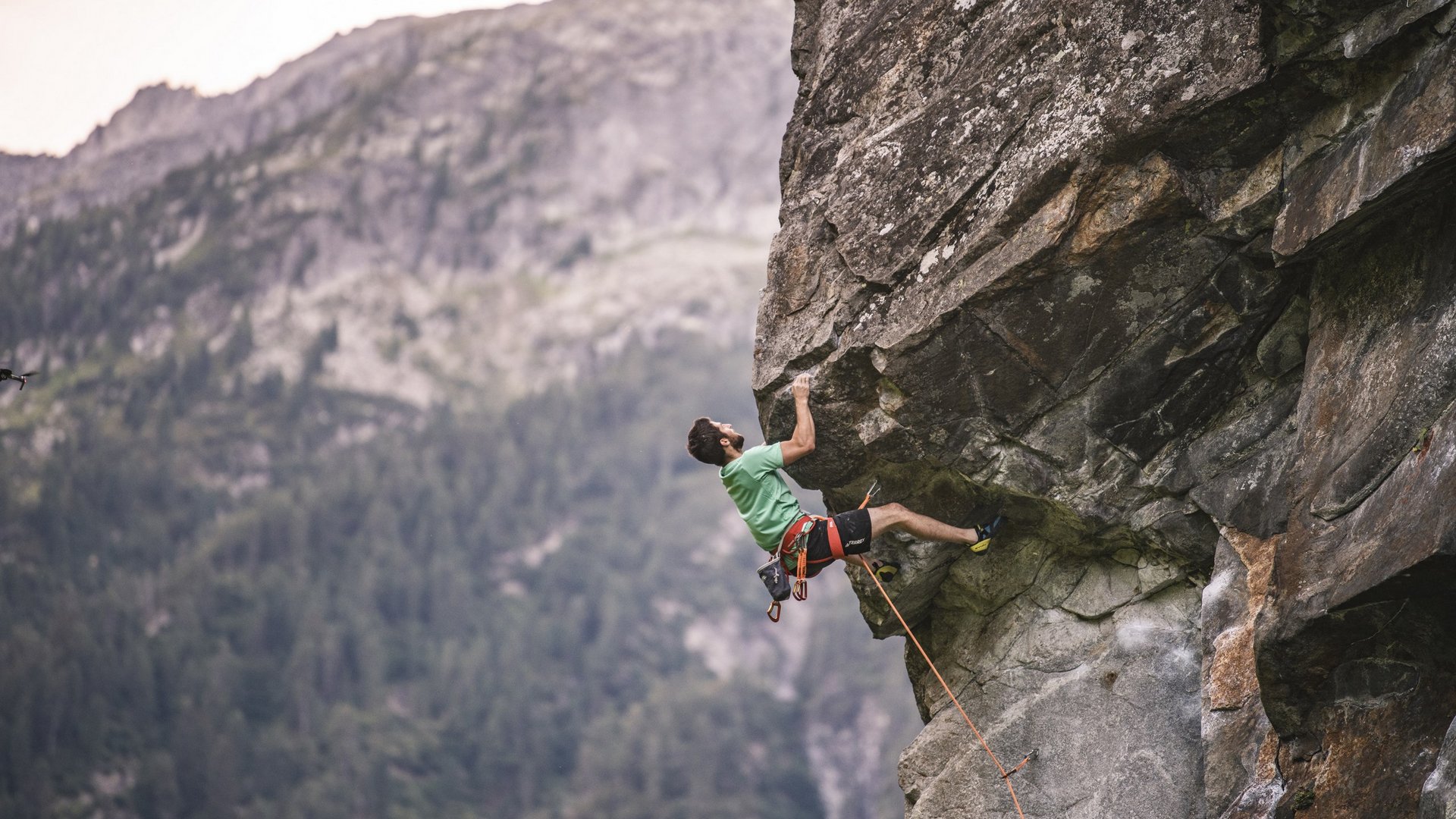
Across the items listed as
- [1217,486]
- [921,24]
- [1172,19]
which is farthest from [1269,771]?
[921,24]

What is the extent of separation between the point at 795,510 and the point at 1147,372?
12.3 feet

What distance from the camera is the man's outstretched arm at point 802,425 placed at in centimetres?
1359

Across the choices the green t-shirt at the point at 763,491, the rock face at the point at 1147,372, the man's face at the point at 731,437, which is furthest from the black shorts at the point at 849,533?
the man's face at the point at 731,437

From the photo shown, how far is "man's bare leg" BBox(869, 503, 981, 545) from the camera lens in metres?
13.6

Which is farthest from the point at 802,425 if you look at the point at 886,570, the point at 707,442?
the point at 886,570

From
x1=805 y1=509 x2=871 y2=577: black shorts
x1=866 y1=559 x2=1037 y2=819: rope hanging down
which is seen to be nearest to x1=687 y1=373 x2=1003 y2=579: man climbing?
x1=805 y1=509 x2=871 y2=577: black shorts

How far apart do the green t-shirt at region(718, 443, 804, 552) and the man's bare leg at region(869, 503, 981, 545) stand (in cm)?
86

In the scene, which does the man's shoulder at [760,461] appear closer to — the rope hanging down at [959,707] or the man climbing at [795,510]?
the man climbing at [795,510]

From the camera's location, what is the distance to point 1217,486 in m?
12.2

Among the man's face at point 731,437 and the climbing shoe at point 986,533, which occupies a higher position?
the man's face at point 731,437

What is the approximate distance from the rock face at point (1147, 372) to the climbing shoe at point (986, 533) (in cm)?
19

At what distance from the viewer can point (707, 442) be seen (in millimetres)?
14023

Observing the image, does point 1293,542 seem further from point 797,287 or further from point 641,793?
point 641,793

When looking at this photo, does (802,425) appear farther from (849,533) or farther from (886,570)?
(886,570)
